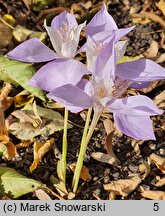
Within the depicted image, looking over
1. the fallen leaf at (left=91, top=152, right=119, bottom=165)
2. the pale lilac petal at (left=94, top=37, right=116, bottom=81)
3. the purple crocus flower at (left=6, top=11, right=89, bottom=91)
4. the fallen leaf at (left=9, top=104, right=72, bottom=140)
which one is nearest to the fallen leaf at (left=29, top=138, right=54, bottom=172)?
the fallen leaf at (left=9, top=104, right=72, bottom=140)

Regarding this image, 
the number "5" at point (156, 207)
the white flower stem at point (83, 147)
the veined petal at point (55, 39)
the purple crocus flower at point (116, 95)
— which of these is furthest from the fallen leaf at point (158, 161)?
the veined petal at point (55, 39)

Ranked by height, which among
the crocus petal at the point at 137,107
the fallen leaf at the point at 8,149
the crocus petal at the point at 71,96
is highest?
the crocus petal at the point at 71,96

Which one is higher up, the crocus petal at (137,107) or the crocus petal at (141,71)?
the crocus petal at (141,71)

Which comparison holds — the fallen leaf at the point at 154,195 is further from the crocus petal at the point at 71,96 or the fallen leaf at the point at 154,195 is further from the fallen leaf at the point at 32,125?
the crocus petal at the point at 71,96

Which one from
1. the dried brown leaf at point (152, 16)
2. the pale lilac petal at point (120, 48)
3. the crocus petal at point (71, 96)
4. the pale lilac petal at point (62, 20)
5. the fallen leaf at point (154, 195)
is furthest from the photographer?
the dried brown leaf at point (152, 16)

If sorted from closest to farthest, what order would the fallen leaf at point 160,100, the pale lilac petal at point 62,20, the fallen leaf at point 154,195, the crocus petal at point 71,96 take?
the crocus petal at point 71,96 < the pale lilac petal at point 62,20 < the fallen leaf at point 154,195 < the fallen leaf at point 160,100

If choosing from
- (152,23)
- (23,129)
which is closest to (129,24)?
(152,23)

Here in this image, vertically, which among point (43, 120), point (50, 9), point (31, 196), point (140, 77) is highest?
point (140, 77)

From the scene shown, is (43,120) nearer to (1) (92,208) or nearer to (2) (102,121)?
(2) (102,121)
